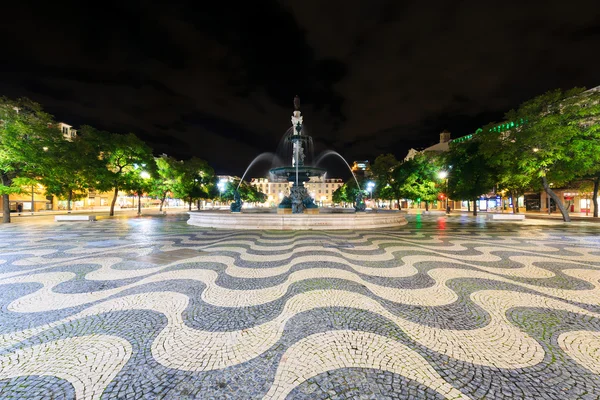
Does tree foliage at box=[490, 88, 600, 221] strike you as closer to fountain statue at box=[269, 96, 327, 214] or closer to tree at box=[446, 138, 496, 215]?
tree at box=[446, 138, 496, 215]

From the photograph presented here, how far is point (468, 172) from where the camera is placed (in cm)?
3012

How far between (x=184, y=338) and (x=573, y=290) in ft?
27.2

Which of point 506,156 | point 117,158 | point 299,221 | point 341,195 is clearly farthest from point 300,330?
point 341,195

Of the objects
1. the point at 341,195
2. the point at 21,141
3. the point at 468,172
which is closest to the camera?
the point at 21,141

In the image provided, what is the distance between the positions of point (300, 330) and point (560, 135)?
2762 centimetres

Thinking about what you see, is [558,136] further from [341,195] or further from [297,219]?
[341,195]

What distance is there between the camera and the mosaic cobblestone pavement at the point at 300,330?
249 cm

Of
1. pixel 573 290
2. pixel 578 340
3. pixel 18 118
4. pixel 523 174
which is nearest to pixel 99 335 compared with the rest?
pixel 578 340

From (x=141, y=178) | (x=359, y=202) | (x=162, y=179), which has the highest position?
(x=162, y=179)

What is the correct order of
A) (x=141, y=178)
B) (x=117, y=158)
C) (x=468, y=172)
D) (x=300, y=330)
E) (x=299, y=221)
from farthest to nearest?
(x=141, y=178) < (x=468, y=172) < (x=117, y=158) < (x=299, y=221) < (x=300, y=330)

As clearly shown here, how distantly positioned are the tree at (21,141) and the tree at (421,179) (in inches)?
1697

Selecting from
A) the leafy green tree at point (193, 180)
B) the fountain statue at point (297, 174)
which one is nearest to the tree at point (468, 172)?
the fountain statue at point (297, 174)

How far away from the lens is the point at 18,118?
764 inches

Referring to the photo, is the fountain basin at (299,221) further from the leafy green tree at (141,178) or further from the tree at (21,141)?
the leafy green tree at (141,178)
